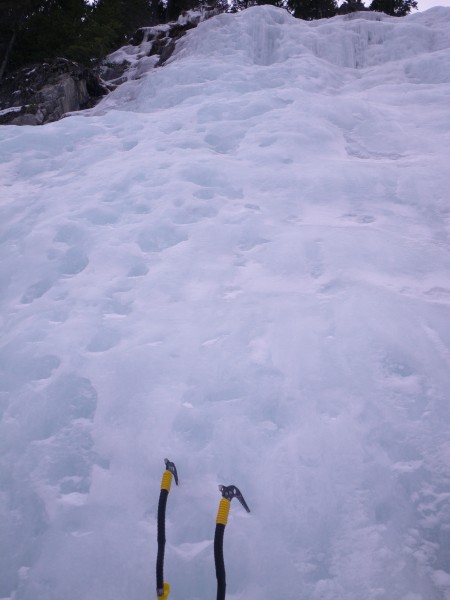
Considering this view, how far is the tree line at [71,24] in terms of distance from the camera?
1438 cm

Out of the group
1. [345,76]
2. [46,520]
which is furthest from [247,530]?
[345,76]

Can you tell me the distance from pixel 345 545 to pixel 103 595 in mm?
1360

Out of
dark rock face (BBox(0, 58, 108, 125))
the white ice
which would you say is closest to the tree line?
dark rock face (BBox(0, 58, 108, 125))

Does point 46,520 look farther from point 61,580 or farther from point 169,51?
point 169,51

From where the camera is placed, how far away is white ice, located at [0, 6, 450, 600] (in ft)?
7.59

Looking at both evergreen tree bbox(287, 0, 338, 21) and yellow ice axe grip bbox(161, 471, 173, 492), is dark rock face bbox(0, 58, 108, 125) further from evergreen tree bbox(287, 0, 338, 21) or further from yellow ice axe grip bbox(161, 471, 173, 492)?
evergreen tree bbox(287, 0, 338, 21)

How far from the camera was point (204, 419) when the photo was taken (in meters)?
2.88

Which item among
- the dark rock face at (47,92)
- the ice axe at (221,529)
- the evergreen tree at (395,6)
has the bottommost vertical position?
the ice axe at (221,529)

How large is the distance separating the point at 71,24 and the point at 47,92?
210 inches

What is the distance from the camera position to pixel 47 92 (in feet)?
38.6

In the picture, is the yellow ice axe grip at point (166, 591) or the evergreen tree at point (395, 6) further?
the evergreen tree at point (395, 6)

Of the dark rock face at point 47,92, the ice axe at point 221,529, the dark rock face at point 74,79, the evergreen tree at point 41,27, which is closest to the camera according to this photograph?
the ice axe at point 221,529

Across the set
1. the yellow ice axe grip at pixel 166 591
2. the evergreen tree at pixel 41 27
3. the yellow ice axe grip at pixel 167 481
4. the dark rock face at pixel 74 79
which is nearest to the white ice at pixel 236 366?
the yellow ice axe grip at pixel 166 591

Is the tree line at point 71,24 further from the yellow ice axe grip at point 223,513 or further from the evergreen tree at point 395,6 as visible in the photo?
the yellow ice axe grip at point 223,513
